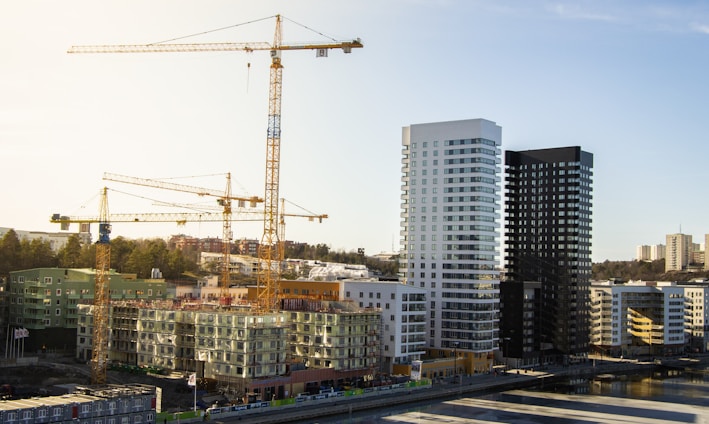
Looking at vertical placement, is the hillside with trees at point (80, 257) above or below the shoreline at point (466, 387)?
above

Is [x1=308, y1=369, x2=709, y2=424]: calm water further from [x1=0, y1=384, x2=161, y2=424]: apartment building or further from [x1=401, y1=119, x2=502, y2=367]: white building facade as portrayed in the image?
[x1=0, y1=384, x2=161, y2=424]: apartment building

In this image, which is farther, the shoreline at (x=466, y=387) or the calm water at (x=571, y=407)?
the calm water at (x=571, y=407)

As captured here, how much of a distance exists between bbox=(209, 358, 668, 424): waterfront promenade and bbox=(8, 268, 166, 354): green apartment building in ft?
137

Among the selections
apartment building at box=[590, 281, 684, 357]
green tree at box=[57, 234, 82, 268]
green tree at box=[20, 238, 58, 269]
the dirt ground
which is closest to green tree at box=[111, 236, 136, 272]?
green tree at box=[57, 234, 82, 268]

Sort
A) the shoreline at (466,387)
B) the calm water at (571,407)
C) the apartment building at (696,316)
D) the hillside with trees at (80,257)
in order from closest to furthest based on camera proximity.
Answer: the shoreline at (466,387) < the calm water at (571,407) < the hillside with trees at (80,257) < the apartment building at (696,316)

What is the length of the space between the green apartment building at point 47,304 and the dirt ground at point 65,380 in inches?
458

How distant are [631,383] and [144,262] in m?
92.4

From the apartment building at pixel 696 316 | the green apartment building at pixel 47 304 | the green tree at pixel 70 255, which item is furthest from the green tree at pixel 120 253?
the apartment building at pixel 696 316

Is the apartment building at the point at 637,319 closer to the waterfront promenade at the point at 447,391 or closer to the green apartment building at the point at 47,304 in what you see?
the waterfront promenade at the point at 447,391

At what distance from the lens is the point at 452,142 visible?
114 meters

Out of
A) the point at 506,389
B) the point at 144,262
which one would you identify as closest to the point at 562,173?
the point at 506,389

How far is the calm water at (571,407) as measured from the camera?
77312 millimetres

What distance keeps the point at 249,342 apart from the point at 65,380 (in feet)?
72.1

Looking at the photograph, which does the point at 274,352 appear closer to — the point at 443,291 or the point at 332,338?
the point at 332,338
